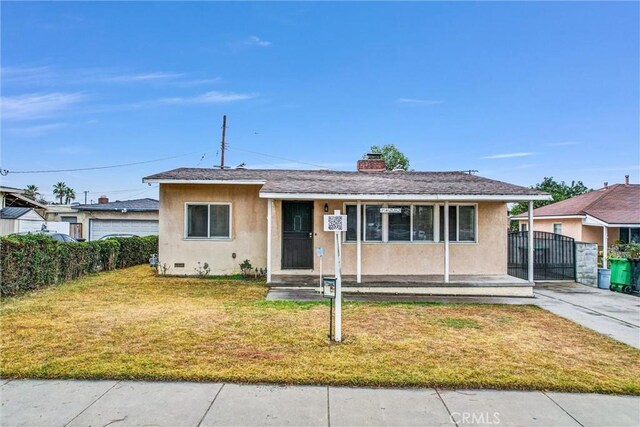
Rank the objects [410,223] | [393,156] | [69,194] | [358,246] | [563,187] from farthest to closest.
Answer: [69,194], [563,187], [393,156], [410,223], [358,246]

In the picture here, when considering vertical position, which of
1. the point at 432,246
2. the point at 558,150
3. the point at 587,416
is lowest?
the point at 587,416

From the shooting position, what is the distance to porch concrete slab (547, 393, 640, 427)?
3.32 meters

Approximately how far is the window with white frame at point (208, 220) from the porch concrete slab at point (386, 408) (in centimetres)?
876

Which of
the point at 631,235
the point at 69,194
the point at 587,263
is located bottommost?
the point at 587,263

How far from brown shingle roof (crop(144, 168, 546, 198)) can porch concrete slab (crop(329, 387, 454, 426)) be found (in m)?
6.36

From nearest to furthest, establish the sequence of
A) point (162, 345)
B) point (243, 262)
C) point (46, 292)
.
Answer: point (162, 345) < point (46, 292) < point (243, 262)

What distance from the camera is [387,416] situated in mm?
3316

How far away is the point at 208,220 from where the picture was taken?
38.9 feet

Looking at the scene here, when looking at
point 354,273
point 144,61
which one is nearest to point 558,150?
point 354,273

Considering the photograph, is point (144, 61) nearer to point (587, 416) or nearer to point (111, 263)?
point (111, 263)

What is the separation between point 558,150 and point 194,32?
21374mm

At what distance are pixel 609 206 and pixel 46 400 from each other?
21314 millimetres

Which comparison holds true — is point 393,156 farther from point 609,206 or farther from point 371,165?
point 371,165

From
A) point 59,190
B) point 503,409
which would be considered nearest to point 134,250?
point 503,409
